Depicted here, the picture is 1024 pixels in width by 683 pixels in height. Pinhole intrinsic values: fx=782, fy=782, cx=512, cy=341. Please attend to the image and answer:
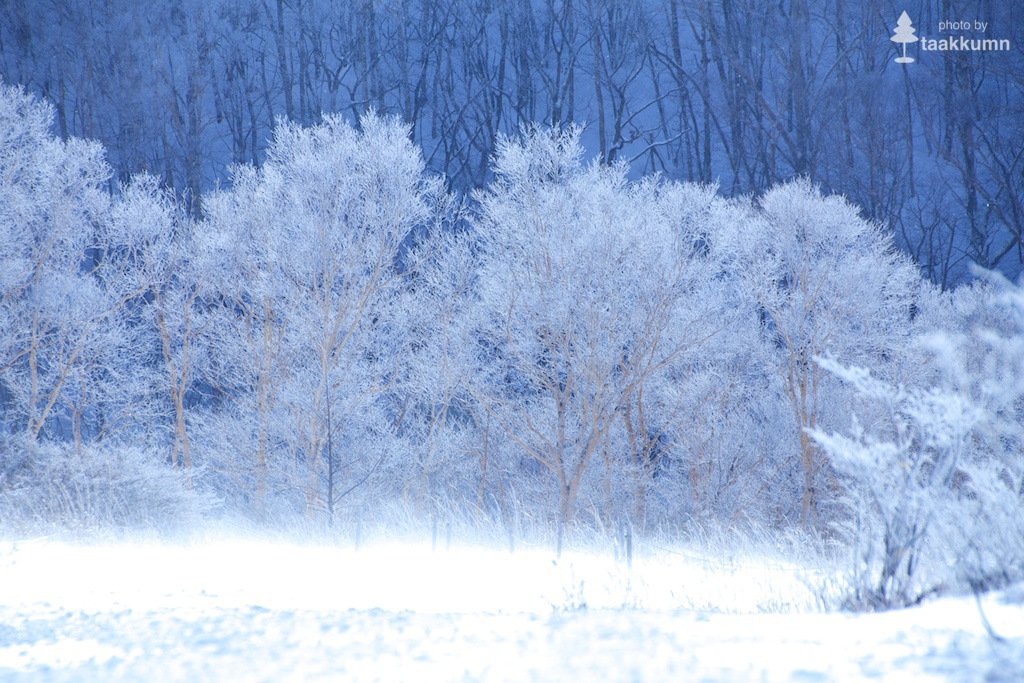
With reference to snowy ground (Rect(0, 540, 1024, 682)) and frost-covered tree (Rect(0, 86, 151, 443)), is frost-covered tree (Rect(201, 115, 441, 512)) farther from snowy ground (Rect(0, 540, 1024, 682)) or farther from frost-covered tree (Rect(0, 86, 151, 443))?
snowy ground (Rect(0, 540, 1024, 682))

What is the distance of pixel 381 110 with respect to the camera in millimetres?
31812

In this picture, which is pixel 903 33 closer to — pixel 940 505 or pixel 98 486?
pixel 98 486

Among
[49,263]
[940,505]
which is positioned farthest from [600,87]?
[940,505]

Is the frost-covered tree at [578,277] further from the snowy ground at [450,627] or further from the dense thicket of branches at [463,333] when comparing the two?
the snowy ground at [450,627]

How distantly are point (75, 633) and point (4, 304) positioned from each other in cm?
1561

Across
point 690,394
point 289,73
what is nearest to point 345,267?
point 690,394

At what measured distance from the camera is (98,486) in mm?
12758

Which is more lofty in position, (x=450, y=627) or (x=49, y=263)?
(x=49, y=263)

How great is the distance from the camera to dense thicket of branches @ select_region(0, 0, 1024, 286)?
2756 cm

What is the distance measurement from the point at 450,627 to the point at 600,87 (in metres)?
30.5

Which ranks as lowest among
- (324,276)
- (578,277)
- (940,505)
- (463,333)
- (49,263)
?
(940,505)

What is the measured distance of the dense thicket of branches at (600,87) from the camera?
2756 cm

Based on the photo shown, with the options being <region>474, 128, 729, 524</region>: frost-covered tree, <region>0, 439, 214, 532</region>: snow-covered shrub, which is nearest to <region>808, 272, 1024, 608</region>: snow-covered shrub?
<region>0, 439, 214, 532</region>: snow-covered shrub

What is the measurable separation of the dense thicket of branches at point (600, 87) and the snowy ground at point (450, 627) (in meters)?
21.7
